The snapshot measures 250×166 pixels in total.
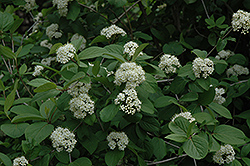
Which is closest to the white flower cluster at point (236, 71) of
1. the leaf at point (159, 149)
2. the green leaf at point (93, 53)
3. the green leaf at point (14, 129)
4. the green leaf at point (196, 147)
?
the leaf at point (159, 149)

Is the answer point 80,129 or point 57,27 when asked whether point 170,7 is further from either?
point 80,129

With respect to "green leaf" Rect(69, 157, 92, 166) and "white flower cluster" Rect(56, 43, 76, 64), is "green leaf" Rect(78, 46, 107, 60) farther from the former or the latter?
"green leaf" Rect(69, 157, 92, 166)

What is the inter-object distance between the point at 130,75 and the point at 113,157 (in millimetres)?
653

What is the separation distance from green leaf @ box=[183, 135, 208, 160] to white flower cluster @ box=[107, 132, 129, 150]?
17.7 inches

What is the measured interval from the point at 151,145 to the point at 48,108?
87 centimetres

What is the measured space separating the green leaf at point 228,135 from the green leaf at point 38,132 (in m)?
1.20

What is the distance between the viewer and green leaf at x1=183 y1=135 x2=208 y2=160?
1581 mm

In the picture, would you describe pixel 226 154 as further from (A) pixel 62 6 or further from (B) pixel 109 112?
(A) pixel 62 6

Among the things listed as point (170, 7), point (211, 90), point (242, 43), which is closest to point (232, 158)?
point (211, 90)

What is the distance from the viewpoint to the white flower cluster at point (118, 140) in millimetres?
1873

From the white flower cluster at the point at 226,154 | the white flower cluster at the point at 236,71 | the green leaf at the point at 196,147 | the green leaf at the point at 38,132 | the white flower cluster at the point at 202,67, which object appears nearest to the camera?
the green leaf at the point at 196,147

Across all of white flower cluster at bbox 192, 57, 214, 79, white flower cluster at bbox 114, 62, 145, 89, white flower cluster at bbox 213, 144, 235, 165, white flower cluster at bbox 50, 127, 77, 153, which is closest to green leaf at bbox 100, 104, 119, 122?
white flower cluster at bbox 114, 62, 145, 89

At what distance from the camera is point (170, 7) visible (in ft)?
10.9

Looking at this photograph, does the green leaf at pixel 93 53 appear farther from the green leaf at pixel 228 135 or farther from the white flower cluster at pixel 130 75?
the green leaf at pixel 228 135
